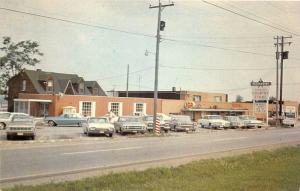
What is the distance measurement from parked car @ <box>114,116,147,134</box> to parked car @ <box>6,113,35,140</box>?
9256mm

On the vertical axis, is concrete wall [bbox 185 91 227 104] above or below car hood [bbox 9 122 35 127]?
above

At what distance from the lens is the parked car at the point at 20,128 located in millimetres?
26844

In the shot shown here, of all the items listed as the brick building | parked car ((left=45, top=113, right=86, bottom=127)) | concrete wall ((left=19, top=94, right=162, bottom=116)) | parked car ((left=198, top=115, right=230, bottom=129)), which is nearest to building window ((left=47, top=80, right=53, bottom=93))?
the brick building

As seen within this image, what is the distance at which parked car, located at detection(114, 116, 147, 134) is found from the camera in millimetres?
35688

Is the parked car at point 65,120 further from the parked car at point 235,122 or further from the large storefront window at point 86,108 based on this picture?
the parked car at point 235,122

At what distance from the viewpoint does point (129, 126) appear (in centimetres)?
3572

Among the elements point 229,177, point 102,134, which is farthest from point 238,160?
point 102,134

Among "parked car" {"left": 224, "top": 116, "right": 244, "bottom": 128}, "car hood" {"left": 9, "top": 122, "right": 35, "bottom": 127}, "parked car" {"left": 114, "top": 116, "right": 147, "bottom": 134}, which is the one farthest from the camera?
"parked car" {"left": 224, "top": 116, "right": 244, "bottom": 128}

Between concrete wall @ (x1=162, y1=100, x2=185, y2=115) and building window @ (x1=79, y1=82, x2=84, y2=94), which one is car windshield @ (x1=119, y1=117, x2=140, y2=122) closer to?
concrete wall @ (x1=162, y1=100, x2=185, y2=115)

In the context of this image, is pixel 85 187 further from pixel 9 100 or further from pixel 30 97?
pixel 9 100

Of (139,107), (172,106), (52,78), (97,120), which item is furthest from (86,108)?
(97,120)

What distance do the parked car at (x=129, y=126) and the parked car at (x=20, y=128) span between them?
30.4ft

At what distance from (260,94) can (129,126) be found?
2511 centimetres


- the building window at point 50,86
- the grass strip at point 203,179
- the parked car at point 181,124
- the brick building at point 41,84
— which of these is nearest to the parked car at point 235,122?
the parked car at point 181,124
